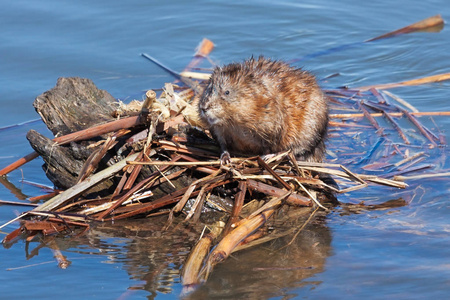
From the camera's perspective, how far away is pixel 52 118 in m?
5.55

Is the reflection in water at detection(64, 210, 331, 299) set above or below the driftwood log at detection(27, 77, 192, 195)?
below

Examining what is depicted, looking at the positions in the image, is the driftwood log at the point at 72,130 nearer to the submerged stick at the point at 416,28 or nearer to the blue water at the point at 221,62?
the blue water at the point at 221,62

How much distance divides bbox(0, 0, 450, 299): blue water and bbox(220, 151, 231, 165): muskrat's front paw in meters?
0.71

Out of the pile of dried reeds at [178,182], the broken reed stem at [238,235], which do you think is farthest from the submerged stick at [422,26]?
the broken reed stem at [238,235]

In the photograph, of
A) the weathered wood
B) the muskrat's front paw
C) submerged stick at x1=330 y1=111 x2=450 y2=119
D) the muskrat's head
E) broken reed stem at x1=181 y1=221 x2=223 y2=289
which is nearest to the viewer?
broken reed stem at x1=181 y1=221 x2=223 y2=289

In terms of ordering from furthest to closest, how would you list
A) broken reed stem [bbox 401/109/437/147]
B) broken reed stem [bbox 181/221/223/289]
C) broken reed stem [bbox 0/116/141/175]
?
1. broken reed stem [bbox 401/109/437/147]
2. broken reed stem [bbox 0/116/141/175]
3. broken reed stem [bbox 181/221/223/289]

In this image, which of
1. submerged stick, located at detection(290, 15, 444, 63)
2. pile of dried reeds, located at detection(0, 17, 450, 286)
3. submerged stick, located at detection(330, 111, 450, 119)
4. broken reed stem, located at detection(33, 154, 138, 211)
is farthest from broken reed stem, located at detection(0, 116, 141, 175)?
submerged stick, located at detection(290, 15, 444, 63)

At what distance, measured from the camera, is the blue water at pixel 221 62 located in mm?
4305

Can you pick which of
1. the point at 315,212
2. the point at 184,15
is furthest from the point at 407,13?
the point at 315,212

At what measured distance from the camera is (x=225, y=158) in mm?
5125

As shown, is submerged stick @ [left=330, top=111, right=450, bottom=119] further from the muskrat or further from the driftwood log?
the driftwood log

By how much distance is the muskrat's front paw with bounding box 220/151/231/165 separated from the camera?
201 inches

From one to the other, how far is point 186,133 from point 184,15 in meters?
4.33

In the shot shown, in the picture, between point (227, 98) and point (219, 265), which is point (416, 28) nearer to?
point (227, 98)
